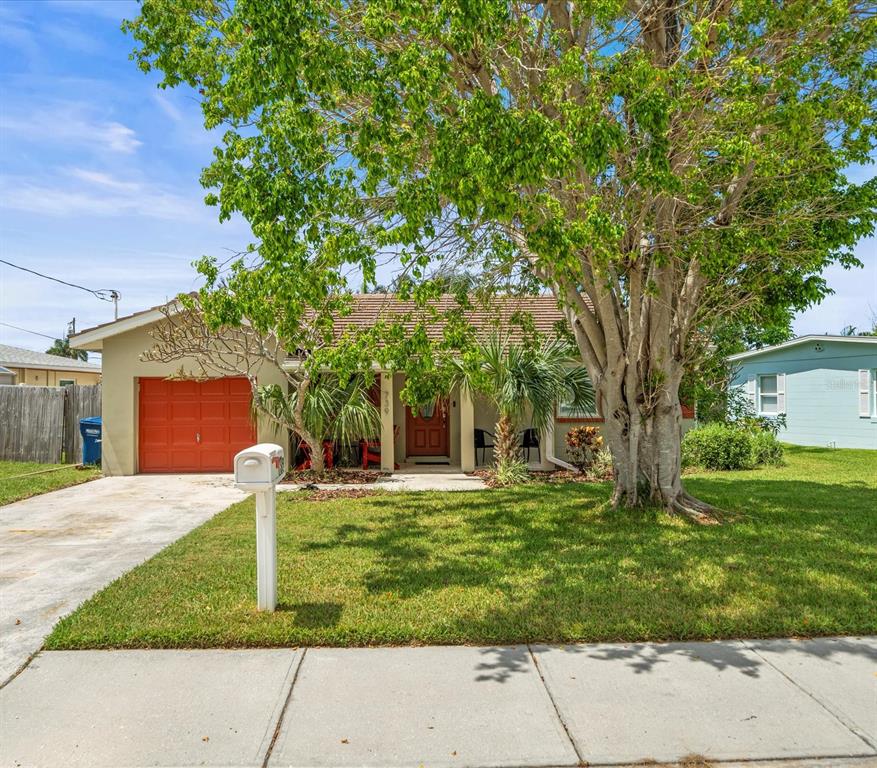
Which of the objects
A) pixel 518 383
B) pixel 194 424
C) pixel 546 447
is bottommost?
pixel 546 447

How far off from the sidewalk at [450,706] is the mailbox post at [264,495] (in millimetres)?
655

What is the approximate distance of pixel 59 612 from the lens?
5.13 m

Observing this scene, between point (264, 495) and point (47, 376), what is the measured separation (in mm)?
30292

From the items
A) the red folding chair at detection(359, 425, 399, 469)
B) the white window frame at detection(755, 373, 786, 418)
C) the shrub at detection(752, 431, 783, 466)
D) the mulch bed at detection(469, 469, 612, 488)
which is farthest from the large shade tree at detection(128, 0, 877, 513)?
the white window frame at detection(755, 373, 786, 418)

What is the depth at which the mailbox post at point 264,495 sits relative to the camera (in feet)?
15.4

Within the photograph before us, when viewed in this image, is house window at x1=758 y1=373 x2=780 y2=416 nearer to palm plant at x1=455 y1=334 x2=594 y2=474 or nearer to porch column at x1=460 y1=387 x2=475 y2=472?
palm plant at x1=455 y1=334 x2=594 y2=474

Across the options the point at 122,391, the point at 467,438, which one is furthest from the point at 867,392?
the point at 122,391

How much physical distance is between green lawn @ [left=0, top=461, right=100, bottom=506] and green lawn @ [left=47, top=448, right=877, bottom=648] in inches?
193

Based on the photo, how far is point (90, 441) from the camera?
15.0 meters

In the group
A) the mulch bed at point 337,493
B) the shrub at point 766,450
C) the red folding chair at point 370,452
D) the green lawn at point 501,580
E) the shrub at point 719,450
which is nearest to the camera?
the green lawn at point 501,580

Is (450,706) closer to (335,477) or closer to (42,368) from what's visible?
(335,477)

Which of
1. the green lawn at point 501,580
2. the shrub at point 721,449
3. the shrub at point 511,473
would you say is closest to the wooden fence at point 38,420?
the green lawn at point 501,580

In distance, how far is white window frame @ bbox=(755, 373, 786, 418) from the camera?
22578 mm

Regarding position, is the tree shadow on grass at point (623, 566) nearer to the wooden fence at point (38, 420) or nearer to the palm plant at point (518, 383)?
the palm plant at point (518, 383)
